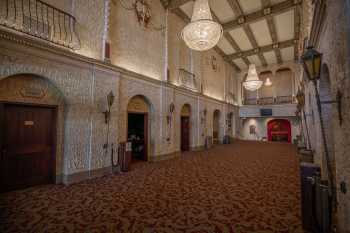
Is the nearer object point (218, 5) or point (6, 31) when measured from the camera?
point (6, 31)

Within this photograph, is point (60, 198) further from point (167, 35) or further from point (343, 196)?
point (167, 35)

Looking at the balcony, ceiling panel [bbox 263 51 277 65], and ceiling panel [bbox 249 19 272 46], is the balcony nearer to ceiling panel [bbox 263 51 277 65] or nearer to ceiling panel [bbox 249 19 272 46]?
ceiling panel [bbox 263 51 277 65]

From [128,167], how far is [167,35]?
19.9ft

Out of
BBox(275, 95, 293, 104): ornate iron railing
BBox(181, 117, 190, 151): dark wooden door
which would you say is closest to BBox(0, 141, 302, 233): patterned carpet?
BBox(181, 117, 190, 151): dark wooden door

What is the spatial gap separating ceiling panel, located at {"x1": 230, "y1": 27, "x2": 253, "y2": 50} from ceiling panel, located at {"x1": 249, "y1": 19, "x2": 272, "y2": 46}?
58cm

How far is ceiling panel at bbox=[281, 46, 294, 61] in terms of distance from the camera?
1350cm

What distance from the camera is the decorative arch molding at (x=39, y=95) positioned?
3662 mm

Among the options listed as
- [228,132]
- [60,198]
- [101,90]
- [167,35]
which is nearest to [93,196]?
[60,198]

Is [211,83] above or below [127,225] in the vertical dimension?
above

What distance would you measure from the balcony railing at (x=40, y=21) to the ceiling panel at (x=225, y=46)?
9897 mm

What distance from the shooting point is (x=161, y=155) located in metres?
7.38

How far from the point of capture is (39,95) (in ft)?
13.4

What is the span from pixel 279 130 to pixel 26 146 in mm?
19338

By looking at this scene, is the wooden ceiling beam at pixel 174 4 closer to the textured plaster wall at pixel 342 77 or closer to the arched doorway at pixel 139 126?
the arched doorway at pixel 139 126
